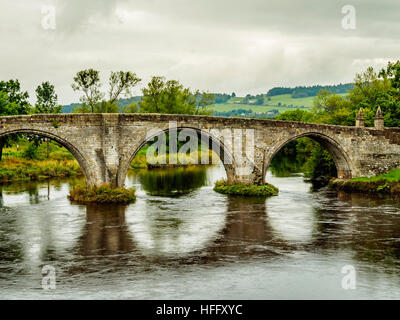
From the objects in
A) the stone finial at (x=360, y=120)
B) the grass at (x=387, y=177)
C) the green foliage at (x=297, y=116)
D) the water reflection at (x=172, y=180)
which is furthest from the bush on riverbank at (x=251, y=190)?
the green foliage at (x=297, y=116)

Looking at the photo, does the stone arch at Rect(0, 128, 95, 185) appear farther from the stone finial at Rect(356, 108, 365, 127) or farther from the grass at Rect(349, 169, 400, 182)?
the stone finial at Rect(356, 108, 365, 127)

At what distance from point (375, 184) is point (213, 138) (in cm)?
1218

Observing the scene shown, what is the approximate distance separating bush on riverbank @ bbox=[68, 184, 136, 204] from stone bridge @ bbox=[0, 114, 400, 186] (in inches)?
18.1

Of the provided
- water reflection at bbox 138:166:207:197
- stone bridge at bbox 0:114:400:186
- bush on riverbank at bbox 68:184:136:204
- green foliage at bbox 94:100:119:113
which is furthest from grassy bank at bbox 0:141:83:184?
stone bridge at bbox 0:114:400:186

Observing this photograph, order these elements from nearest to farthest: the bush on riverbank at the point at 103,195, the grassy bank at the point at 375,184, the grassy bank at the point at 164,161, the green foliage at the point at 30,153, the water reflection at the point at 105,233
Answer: the water reflection at the point at 105,233
the bush on riverbank at the point at 103,195
the grassy bank at the point at 375,184
the green foliage at the point at 30,153
the grassy bank at the point at 164,161

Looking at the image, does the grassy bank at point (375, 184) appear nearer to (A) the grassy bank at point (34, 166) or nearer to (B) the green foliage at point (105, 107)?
(A) the grassy bank at point (34, 166)

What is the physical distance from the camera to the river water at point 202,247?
15.9 meters

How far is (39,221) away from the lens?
25234 millimetres

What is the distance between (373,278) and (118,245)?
10040mm

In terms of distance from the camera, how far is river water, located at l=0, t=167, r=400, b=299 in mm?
15867

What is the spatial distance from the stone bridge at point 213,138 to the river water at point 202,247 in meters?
2.53
